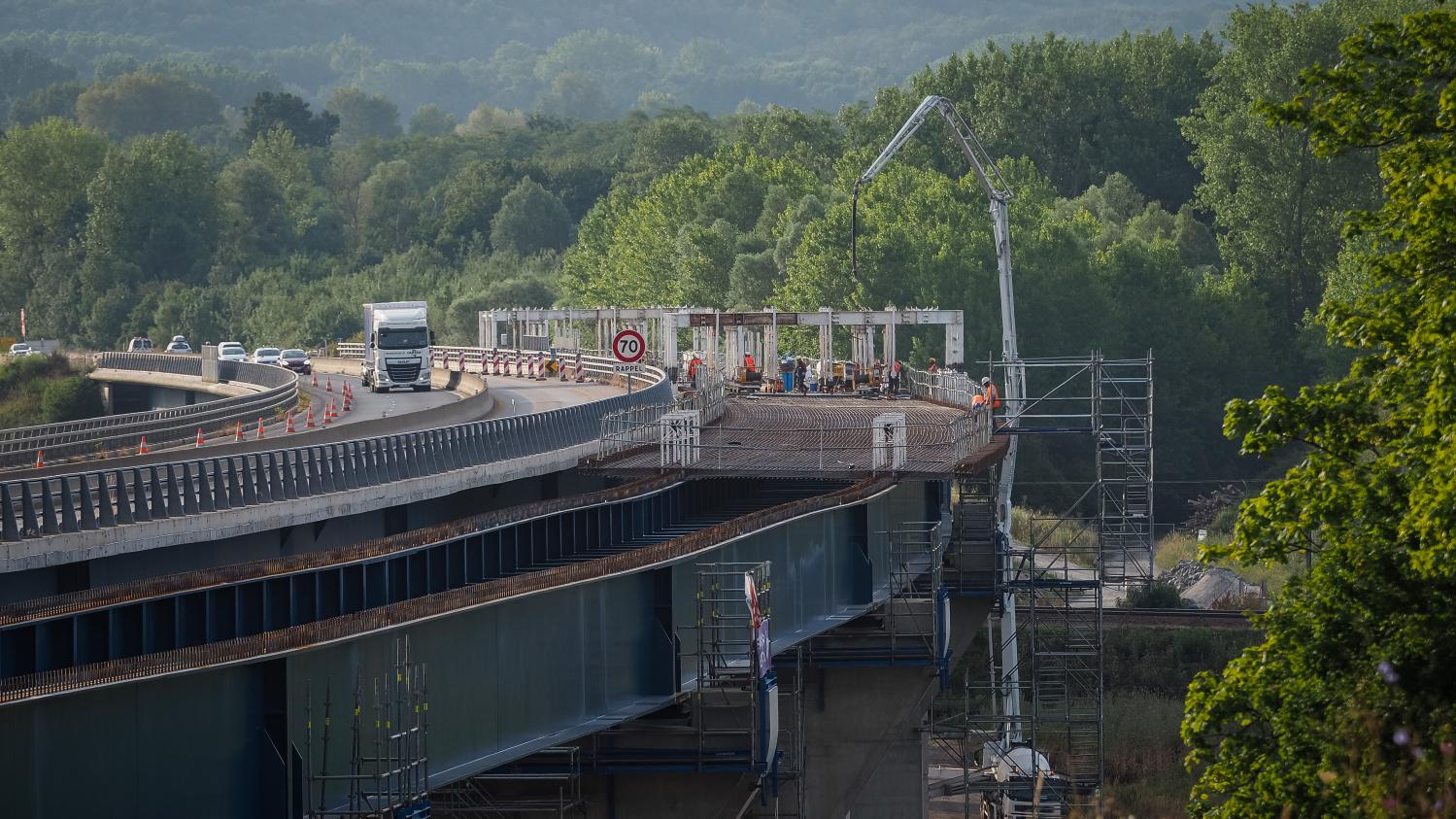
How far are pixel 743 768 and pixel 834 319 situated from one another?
4884cm

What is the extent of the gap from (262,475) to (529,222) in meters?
151

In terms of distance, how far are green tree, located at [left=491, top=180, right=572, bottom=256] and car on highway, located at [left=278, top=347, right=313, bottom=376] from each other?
229ft

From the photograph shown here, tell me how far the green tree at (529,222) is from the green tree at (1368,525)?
163470mm

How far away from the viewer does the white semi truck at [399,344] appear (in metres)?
82.8

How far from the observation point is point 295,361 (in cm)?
10931

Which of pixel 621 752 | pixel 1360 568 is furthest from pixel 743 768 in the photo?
pixel 1360 568

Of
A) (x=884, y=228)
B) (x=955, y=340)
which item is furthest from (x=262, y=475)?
(x=884, y=228)

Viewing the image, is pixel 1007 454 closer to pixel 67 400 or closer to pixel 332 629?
pixel 332 629

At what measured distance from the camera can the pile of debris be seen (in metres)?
70.1

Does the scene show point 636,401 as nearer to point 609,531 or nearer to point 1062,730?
point 1062,730

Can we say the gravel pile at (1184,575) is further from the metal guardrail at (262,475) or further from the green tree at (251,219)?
the green tree at (251,219)

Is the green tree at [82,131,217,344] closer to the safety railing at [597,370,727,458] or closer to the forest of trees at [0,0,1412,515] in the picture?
the forest of trees at [0,0,1412,515]

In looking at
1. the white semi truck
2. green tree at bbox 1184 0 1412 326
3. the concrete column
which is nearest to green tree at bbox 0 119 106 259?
the white semi truck

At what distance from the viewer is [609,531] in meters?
33.9
